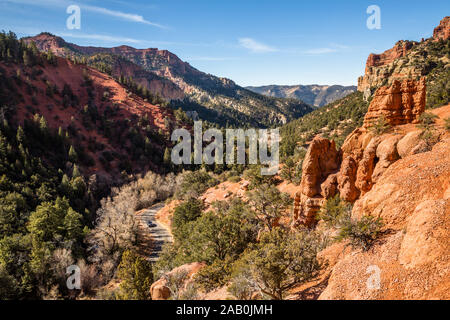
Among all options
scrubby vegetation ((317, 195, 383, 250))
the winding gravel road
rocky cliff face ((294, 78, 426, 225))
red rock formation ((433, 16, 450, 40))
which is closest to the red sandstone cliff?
red rock formation ((433, 16, 450, 40))

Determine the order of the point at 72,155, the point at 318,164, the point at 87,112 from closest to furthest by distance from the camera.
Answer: the point at 318,164, the point at 72,155, the point at 87,112

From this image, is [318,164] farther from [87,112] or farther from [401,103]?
[87,112]

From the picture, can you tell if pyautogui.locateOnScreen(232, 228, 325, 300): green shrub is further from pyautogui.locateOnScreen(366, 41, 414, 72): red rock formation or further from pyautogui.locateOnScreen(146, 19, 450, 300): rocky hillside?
pyautogui.locateOnScreen(366, 41, 414, 72): red rock formation

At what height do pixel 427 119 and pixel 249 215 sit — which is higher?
pixel 427 119

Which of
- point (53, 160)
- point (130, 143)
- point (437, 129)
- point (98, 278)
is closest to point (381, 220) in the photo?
point (437, 129)

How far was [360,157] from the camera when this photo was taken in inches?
773

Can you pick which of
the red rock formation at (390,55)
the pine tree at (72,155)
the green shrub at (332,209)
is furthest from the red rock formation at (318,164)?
the red rock formation at (390,55)

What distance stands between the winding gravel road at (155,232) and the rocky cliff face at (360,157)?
85.0ft

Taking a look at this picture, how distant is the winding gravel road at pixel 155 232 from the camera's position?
132 ft

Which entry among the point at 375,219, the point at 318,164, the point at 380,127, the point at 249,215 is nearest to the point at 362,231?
the point at 375,219

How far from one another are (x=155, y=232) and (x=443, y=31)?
424 ft

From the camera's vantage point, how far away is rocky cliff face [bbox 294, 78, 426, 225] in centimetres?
1745

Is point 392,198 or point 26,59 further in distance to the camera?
point 26,59

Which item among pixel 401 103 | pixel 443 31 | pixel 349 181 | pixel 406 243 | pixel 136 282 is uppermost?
pixel 443 31
